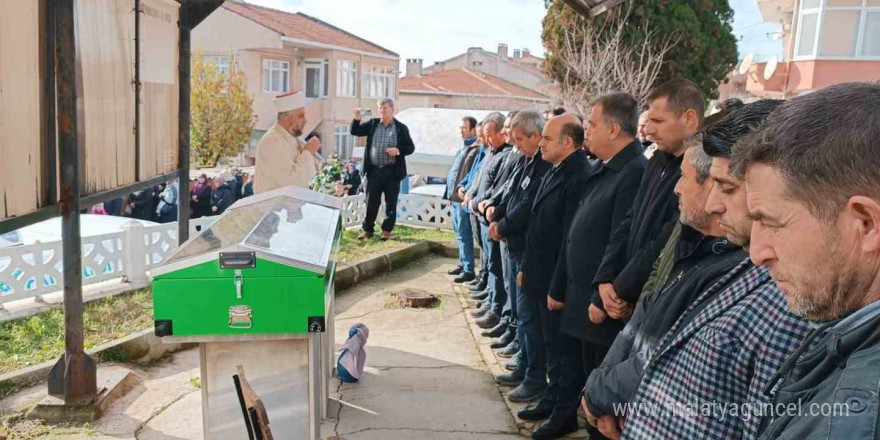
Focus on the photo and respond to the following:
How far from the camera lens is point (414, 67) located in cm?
4938

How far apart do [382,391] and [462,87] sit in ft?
123

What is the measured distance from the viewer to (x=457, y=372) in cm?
530

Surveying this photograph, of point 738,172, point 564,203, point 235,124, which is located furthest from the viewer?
point 235,124

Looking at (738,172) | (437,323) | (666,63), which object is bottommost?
(437,323)

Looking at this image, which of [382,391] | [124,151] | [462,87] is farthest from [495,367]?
[462,87]

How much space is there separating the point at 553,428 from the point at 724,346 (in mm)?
2399

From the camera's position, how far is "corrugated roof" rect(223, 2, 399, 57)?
31234 millimetres

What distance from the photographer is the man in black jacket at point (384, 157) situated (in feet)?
30.8

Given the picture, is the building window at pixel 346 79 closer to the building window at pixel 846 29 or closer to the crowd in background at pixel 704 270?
the building window at pixel 846 29

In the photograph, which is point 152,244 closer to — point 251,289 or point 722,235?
point 251,289

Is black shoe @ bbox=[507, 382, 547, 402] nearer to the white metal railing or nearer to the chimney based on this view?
the white metal railing

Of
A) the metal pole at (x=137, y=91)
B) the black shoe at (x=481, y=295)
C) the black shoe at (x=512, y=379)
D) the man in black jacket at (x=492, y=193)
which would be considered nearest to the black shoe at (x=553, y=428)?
the black shoe at (x=512, y=379)

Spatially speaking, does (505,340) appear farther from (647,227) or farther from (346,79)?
(346,79)

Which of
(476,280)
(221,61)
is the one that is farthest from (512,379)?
(221,61)
